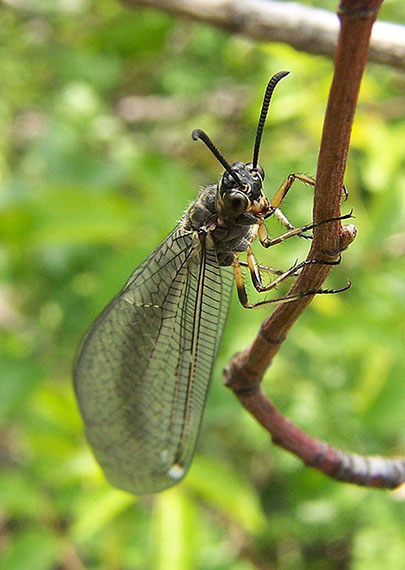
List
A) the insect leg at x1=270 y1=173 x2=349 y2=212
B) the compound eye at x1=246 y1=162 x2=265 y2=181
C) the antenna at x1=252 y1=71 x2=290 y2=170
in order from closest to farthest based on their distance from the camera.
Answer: the antenna at x1=252 y1=71 x2=290 y2=170
the insect leg at x1=270 y1=173 x2=349 y2=212
the compound eye at x1=246 y1=162 x2=265 y2=181

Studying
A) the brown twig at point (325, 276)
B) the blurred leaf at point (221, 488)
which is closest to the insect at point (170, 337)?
the brown twig at point (325, 276)

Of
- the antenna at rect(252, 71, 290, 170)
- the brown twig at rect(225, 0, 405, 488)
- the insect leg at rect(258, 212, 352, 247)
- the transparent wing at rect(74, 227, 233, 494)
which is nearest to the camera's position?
the brown twig at rect(225, 0, 405, 488)

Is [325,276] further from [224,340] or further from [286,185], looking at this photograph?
[224,340]

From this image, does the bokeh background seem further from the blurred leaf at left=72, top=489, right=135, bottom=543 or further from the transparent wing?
the transparent wing

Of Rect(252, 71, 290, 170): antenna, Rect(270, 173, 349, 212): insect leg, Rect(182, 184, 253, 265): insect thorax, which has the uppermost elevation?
Rect(252, 71, 290, 170): antenna

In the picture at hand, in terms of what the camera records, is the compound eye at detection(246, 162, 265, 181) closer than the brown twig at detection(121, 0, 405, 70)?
Yes

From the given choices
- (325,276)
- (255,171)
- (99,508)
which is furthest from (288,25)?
(99,508)

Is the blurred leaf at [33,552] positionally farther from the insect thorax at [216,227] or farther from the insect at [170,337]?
the insect thorax at [216,227]

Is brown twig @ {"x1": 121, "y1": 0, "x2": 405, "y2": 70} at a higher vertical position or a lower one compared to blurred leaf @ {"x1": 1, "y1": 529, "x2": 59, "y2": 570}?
higher

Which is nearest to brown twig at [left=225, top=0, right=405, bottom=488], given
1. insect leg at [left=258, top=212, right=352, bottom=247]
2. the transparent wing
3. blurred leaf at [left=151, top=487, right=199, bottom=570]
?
insect leg at [left=258, top=212, right=352, bottom=247]
